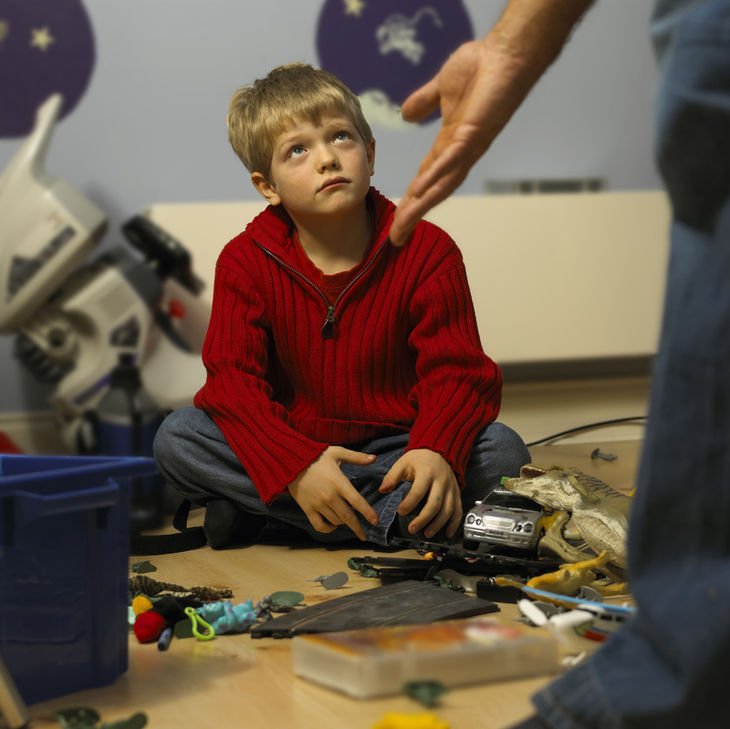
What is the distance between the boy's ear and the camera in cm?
173

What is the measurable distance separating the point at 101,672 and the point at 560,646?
1.42 feet

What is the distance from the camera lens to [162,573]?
144cm

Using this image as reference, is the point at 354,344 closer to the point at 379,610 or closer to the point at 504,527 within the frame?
the point at 504,527

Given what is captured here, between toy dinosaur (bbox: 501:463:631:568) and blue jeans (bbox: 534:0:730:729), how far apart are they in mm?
643

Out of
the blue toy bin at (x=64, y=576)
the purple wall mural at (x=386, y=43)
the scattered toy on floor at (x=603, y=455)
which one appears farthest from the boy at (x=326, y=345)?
the purple wall mural at (x=386, y=43)

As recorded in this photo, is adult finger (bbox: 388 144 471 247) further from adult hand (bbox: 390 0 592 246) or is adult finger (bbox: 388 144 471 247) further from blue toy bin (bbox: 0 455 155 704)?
blue toy bin (bbox: 0 455 155 704)

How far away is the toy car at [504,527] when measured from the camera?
1387 mm

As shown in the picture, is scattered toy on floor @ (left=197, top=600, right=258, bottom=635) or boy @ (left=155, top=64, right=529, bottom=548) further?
boy @ (left=155, top=64, right=529, bottom=548)

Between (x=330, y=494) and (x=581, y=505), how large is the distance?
33 cm

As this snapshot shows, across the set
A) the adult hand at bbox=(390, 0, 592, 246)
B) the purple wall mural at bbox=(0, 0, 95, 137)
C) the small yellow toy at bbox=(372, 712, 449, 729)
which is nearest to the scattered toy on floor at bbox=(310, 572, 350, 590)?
Result: the small yellow toy at bbox=(372, 712, 449, 729)

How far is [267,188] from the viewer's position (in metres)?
1.74

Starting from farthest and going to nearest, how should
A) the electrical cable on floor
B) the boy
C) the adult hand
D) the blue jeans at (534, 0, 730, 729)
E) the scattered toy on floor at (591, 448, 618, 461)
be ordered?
the electrical cable on floor < the scattered toy on floor at (591, 448, 618, 461) < the boy < the adult hand < the blue jeans at (534, 0, 730, 729)

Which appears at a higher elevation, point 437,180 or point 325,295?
point 437,180

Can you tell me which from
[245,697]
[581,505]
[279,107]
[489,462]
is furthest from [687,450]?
[279,107]
